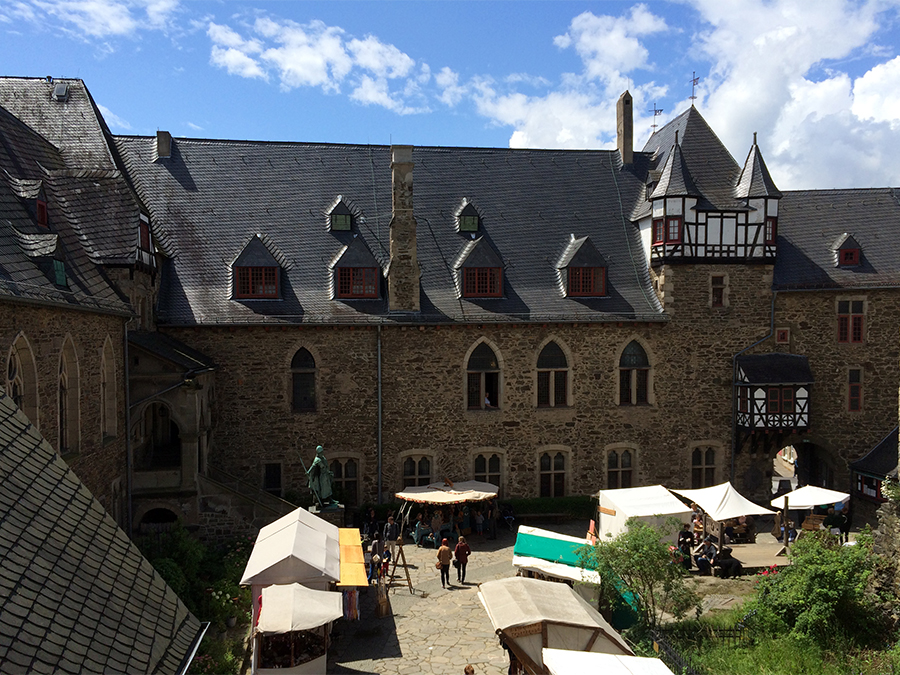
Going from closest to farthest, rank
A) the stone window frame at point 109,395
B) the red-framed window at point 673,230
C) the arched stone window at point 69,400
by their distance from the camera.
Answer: the arched stone window at point 69,400, the stone window frame at point 109,395, the red-framed window at point 673,230

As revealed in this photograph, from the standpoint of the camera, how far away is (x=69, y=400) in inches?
627

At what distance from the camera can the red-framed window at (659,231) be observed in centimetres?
2612

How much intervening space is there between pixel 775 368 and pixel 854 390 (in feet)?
11.3

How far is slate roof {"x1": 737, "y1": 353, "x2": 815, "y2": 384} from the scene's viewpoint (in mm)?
25906

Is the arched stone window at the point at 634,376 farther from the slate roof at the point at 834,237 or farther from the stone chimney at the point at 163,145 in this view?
the stone chimney at the point at 163,145

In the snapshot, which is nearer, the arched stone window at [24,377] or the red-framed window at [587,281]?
the arched stone window at [24,377]

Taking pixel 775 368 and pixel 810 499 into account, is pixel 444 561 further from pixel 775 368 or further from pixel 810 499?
pixel 775 368

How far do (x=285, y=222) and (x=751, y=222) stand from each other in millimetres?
16530

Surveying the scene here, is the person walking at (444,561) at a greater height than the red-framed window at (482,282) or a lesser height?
lesser

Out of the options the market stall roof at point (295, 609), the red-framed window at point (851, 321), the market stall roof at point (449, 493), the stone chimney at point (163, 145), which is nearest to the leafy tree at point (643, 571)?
the market stall roof at point (295, 609)

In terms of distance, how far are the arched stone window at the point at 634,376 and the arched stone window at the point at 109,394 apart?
53.4ft

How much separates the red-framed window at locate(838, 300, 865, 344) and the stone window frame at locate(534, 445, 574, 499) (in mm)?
10894

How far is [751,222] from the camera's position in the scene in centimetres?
2619

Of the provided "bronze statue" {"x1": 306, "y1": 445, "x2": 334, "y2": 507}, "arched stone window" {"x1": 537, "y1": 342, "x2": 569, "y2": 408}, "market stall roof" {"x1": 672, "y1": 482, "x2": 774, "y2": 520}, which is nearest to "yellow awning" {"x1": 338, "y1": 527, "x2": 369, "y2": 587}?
"bronze statue" {"x1": 306, "y1": 445, "x2": 334, "y2": 507}
